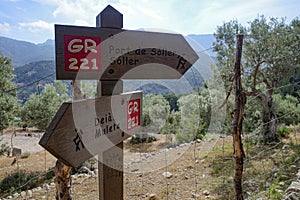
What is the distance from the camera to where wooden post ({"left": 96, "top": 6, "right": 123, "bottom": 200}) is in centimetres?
136

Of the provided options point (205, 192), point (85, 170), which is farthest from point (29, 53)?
point (205, 192)

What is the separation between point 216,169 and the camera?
518cm

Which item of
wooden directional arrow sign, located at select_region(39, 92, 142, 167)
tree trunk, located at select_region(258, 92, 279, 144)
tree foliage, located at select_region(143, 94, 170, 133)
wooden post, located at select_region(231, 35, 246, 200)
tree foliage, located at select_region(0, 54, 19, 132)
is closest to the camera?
wooden directional arrow sign, located at select_region(39, 92, 142, 167)

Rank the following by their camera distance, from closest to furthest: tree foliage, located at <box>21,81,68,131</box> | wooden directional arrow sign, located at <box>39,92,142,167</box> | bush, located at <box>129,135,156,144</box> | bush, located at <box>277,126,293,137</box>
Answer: wooden directional arrow sign, located at <box>39,92,142,167</box> < bush, located at <box>277,126,293,137</box> < tree foliage, located at <box>21,81,68,131</box> < bush, located at <box>129,135,156,144</box>

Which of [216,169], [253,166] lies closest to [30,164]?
[216,169]

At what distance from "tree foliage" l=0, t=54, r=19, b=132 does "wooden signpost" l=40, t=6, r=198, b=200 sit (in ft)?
30.4

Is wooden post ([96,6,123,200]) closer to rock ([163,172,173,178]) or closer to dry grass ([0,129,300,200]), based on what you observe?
dry grass ([0,129,300,200])

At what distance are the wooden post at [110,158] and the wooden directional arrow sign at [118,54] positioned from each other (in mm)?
67

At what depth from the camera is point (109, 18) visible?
4.51 ft

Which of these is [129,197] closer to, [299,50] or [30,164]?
[299,50]

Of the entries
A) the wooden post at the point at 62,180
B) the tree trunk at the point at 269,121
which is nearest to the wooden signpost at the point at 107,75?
the wooden post at the point at 62,180

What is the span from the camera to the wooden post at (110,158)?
4.46ft

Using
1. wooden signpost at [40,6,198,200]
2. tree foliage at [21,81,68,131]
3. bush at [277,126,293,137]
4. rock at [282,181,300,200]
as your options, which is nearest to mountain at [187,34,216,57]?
wooden signpost at [40,6,198,200]

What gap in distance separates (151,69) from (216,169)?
4382 millimetres
